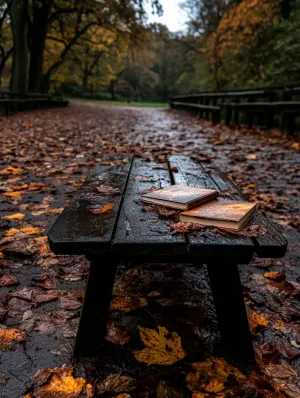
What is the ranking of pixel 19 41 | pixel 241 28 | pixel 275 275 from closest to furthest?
pixel 275 275 < pixel 19 41 < pixel 241 28

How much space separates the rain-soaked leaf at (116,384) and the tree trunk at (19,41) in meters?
14.2

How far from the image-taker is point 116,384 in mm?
1278

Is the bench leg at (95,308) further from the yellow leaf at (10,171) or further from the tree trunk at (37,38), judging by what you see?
the tree trunk at (37,38)

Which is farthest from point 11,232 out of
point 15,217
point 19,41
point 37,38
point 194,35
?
point 194,35

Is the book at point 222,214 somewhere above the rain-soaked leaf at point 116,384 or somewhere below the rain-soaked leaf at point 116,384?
above

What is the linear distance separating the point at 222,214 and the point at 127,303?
718 millimetres

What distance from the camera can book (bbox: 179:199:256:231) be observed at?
50.9 inches

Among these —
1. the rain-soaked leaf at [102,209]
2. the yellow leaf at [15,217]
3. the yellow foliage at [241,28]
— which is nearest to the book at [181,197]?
the rain-soaked leaf at [102,209]

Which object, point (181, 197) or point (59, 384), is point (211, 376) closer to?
point (59, 384)

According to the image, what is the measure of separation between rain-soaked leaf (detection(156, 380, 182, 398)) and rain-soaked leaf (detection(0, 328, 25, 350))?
0.61 m

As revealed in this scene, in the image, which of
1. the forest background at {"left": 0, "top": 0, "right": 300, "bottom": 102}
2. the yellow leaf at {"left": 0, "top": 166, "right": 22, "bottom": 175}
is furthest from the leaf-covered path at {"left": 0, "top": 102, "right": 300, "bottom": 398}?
the forest background at {"left": 0, "top": 0, "right": 300, "bottom": 102}

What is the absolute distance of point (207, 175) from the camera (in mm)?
2330

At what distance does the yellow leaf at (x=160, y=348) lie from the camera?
1382 millimetres

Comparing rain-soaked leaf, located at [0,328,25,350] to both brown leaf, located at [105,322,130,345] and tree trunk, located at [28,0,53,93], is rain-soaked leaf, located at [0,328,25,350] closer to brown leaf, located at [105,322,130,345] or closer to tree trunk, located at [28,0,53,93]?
brown leaf, located at [105,322,130,345]
